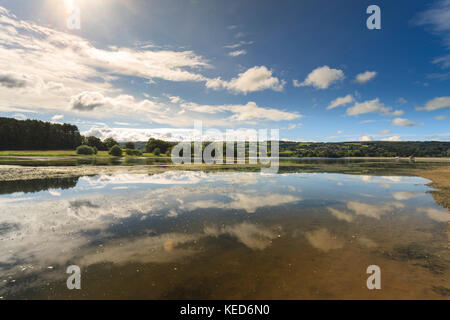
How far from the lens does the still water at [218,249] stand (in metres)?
7.55

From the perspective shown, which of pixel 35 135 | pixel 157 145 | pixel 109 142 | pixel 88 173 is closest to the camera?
pixel 88 173

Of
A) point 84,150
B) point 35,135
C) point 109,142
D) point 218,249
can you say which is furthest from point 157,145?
point 218,249

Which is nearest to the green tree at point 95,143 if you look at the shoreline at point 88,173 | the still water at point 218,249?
the shoreline at point 88,173

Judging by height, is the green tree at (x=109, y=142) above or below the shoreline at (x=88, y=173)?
above

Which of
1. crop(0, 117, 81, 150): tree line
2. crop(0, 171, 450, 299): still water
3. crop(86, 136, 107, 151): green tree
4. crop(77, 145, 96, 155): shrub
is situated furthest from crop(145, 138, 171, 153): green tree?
crop(0, 171, 450, 299): still water

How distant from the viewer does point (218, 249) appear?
34.3 ft

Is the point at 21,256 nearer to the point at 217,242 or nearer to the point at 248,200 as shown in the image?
the point at 217,242

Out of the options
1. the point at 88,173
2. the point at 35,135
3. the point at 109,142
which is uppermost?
the point at 35,135

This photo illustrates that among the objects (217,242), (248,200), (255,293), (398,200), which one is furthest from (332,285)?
(398,200)

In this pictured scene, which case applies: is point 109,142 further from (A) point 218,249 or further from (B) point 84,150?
(A) point 218,249

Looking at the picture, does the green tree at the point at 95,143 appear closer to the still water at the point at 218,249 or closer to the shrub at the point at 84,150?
the shrub at the point at 84,150

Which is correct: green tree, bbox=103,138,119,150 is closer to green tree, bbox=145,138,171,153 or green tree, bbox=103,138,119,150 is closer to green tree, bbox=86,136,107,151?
green tree, bbox=86,136,107,151

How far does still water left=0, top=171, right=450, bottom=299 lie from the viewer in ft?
24.8

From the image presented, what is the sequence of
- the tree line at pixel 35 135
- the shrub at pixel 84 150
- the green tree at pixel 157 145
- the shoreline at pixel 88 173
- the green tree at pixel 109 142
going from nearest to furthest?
1. the shoreline at pixel 88 173
2. the tree line at pixel 35 135
3. the shrub at pixel 84 150
4. the green tree at pixel 109 142
5. the green tree at pixel 157 145
